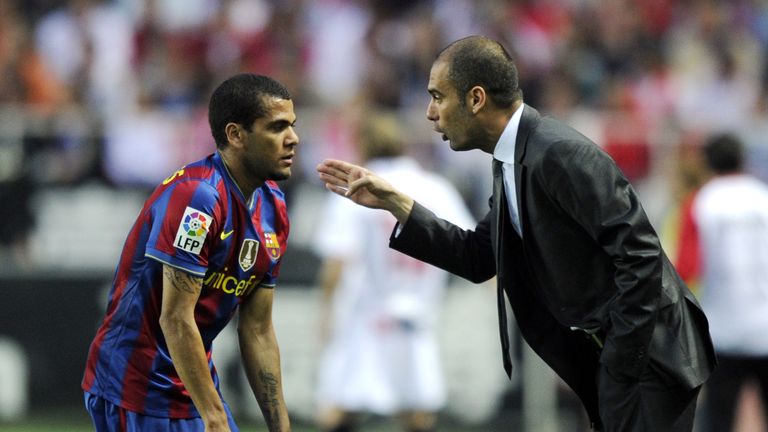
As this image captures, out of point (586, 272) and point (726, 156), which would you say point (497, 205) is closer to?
point (586, 272)

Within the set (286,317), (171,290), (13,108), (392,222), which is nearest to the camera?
(171,290)

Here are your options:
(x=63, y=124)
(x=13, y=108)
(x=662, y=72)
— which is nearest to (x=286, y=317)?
(x=63, y=124)

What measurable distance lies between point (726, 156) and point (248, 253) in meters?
4.48

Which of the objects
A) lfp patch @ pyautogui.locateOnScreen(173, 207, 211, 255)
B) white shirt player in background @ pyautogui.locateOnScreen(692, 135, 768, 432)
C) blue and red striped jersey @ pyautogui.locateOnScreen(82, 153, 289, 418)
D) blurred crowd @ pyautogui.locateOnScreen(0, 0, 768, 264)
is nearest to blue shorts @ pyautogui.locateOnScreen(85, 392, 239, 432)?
blue and red striped jersey @ pyautogui.locateOnScreen(82, 153, 289, 418)

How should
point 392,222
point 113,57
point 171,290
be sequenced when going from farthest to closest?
point 113,57, point 392,222, point 171,290

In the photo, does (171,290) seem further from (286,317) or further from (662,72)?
(662,72)

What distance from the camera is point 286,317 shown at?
36.6 feet

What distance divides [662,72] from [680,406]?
9098 mm

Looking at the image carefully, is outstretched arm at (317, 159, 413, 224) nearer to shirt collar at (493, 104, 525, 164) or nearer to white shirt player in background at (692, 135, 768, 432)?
shirt collar at (493, 104, 525, 164)

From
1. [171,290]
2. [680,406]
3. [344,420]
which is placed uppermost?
[171,290]

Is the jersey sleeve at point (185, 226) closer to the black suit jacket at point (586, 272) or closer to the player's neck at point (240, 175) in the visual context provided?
the player's neck at point (240, 175)

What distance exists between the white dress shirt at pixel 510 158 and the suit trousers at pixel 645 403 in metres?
0.69

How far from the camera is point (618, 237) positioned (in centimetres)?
481

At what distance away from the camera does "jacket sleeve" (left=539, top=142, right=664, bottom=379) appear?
4.81 metres
